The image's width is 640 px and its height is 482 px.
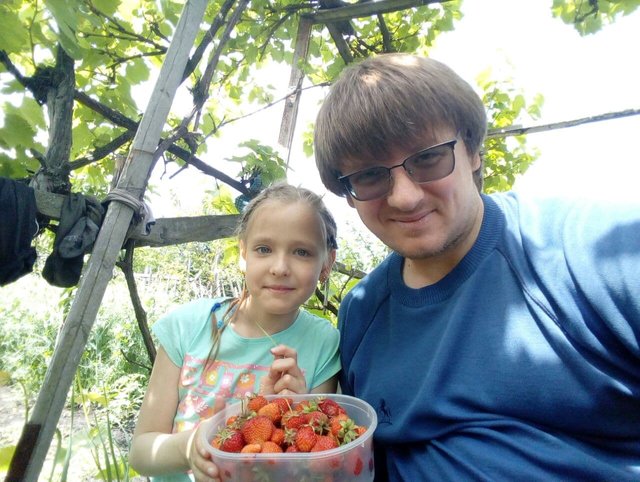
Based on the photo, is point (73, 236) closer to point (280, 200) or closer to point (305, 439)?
point (280, 200)

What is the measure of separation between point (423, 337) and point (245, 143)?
1296 mm

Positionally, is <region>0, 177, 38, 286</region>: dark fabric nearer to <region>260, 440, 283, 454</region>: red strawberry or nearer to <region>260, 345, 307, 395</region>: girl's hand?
<region>260, 345, 307, 395</region>: girl's hand

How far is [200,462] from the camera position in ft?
3.01

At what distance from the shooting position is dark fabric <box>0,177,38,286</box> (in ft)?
3.59

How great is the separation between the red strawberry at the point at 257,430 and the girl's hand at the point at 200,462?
3.5 inches

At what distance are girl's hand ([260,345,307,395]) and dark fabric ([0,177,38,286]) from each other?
2.48 ft

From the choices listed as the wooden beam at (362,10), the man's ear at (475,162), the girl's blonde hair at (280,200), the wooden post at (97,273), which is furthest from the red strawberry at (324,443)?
the wooden beam at (362,10)

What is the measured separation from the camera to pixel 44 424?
108 cm

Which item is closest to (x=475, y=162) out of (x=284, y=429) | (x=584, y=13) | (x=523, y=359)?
(x=523, y=359)

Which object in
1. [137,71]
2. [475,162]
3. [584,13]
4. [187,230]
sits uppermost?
[584,13]

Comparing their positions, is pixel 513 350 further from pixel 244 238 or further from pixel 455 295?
pixel 244 238

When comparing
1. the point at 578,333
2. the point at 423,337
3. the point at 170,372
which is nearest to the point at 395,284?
the point at 423,337

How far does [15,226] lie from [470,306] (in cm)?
123

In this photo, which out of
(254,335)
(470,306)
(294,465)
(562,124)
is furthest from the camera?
(562,124)
